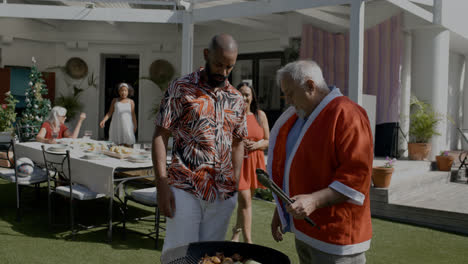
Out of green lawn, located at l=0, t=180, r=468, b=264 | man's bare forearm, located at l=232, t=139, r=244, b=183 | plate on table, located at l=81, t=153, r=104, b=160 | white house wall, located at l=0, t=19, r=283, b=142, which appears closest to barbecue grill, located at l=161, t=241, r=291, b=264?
man's bare forearm, located at l=232, t=139, r=244, b=183

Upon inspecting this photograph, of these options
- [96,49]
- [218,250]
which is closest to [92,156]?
[218,250]

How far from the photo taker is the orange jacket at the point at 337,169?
1583 millimetres

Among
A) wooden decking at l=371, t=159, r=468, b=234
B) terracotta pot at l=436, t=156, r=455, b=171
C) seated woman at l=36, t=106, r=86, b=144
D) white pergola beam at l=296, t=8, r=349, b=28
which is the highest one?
white pergola beam at l=296, t=8, r=349, b=28

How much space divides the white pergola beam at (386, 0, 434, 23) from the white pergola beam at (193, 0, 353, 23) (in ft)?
3.24

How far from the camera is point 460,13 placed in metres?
8.57

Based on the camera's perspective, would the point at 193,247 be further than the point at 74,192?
No

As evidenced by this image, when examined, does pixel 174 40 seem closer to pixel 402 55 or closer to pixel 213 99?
pixel 402 55

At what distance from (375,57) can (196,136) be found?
6.87 metres

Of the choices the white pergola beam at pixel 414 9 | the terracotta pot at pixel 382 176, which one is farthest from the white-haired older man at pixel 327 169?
the white pergola beam at pixel 414 9

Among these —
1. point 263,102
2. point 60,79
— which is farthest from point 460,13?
point 60,79

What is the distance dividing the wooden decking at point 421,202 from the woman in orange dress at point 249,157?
219 centimetres

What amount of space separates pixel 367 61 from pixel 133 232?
5.71 m

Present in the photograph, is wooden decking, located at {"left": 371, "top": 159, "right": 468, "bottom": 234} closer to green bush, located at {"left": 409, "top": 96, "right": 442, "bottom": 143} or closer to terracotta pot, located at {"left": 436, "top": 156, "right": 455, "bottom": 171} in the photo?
terracotta pot, located at {"left": 436, "top": 156, "right": 455, "bottom": 171}

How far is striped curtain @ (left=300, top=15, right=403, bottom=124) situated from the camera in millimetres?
7785
